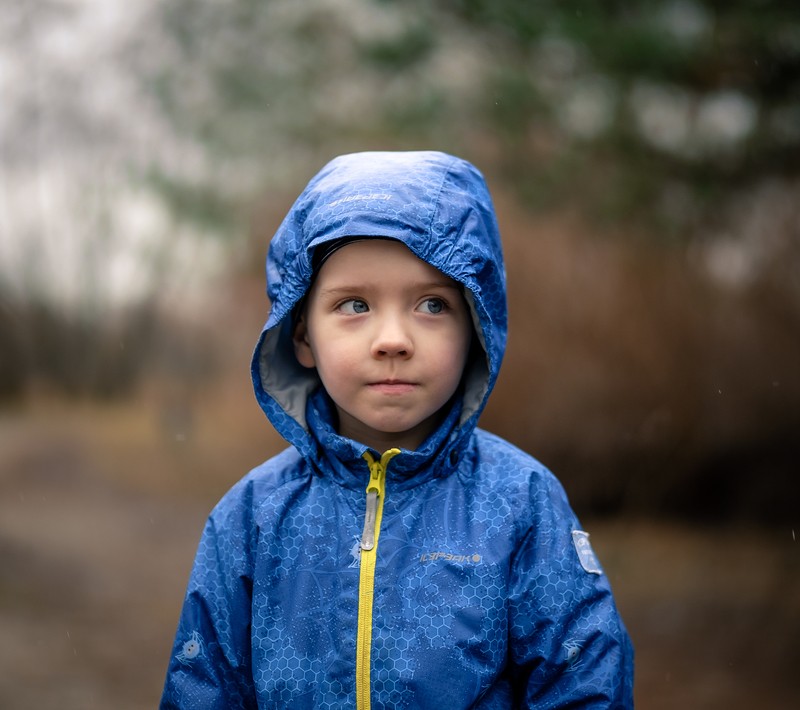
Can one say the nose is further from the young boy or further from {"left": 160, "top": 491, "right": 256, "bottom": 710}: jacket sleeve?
{"left": 160, "top": 491, "right": 256, "bottom": 710}: jacket sleeve

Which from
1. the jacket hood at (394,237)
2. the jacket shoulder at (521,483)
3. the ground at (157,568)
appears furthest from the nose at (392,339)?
the ground at (157,568)

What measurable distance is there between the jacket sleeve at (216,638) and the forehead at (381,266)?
1.89 ft

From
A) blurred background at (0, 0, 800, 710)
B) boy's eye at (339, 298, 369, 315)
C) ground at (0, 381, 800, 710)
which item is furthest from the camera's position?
blurred background at (0, 0, 800, 710)

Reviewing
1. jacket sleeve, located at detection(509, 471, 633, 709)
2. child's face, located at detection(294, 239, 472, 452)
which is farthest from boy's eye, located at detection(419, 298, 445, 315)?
jacket sleeve, located at detection(509, 471, 633, 709)

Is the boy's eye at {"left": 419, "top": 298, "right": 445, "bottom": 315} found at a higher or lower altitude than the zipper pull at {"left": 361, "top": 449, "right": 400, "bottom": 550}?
higher

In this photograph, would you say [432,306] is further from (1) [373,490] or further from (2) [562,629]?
(2) [562,629]

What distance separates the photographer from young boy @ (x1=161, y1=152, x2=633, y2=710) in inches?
75.9

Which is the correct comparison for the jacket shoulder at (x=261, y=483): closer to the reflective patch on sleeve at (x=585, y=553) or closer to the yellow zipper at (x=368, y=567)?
the yellow zipper at (x=368, y=567)

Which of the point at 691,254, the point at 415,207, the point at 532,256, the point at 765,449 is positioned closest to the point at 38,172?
the point at 532,256

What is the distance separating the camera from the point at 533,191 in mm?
6891

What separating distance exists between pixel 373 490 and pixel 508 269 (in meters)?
4.58

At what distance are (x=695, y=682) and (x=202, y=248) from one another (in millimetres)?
5389

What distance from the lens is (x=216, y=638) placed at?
205 centimetres

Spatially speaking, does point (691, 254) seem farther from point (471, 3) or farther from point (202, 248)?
point (202, 248)
